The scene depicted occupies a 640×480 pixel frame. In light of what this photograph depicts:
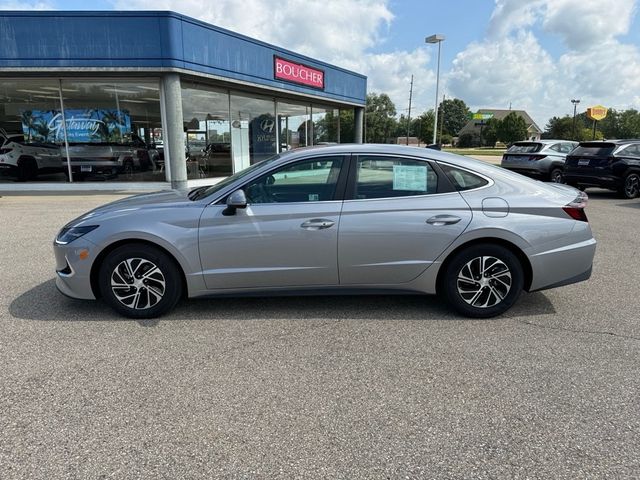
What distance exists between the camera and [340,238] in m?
3.96

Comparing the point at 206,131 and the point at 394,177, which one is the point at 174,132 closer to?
the point at 206,131

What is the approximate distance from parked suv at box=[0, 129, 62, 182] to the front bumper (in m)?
12.2

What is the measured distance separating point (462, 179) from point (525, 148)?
43.4 ft

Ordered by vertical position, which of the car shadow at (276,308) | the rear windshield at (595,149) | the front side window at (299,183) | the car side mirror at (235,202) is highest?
the rear windshield at (595,149)

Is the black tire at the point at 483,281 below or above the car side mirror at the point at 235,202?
below

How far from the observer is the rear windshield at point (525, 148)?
15.4m

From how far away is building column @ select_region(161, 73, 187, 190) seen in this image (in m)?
12.8

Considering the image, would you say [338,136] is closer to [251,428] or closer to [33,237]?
[33,237]

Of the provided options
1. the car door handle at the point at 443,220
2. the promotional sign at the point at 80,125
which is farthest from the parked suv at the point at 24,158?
the car door handle at the point at 443,220

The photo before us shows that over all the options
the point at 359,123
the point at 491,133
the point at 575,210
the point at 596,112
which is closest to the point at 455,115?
the point at 491,133

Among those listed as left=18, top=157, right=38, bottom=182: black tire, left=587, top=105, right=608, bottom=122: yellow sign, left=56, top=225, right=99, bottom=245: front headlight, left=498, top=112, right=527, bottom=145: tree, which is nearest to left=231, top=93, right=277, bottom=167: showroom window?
left=18, top=157, right=38, bottom=182: black tire

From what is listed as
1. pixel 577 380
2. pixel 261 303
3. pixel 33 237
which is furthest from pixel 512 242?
pixel 33 237

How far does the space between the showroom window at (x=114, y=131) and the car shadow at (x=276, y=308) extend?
1055cm

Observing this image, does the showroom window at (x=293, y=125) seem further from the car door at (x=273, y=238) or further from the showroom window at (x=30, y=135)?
the car door at (x=273, y=238)
